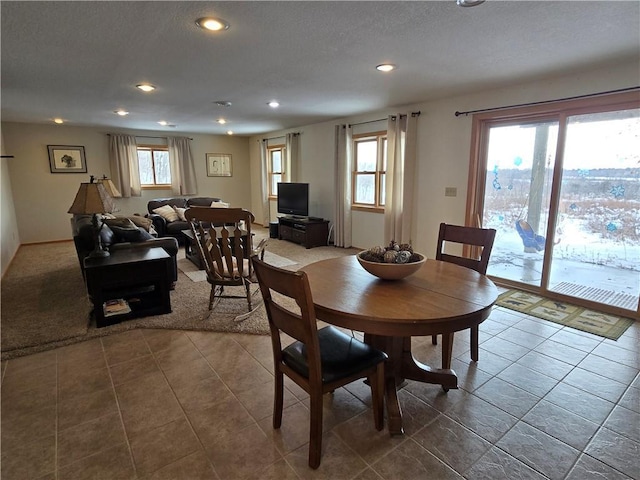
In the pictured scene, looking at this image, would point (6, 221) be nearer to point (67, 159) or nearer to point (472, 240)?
point (67, 159)

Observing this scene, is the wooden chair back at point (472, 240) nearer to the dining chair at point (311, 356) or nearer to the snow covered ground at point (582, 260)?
the dining chair at point (311, 356)

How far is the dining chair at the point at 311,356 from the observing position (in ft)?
4.63

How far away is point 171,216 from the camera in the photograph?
656 cm

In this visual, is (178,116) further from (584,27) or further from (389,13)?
(584,27)

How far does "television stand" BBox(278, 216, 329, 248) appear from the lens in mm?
6273

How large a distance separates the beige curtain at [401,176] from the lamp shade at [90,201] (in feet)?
11.9

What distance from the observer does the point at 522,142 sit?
3895 millimetres

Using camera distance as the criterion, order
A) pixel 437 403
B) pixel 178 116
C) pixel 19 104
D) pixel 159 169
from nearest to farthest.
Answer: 1. pixel 437 403
2. pixel 19 104
3. pixel 178 116
4. pixel 159 169

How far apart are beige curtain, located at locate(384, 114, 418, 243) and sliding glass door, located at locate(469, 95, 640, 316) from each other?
2.94 feet

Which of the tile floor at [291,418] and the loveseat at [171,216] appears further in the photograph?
the loveseat at [171,216]

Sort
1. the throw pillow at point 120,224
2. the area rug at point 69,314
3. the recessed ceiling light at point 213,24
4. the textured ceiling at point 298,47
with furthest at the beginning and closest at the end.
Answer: the throw pillow at point 120,224 < the area rug at point 69,314 < the recessed ceiling light at point 213,24 < the textured ceiling at point 298,47

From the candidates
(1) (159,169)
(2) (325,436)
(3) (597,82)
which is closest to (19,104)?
(1) (159,169)

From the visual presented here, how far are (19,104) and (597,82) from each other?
677cm

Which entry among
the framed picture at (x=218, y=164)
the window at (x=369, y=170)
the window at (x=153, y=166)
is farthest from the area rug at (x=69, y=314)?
the framed picture at (x=218, y=164)
